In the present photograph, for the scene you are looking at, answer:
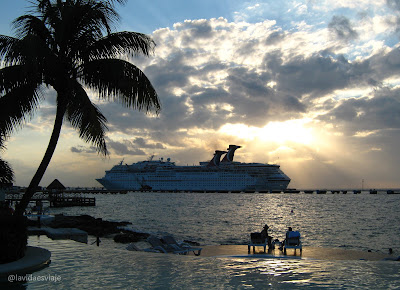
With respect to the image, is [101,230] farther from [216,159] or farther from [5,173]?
[216,159]

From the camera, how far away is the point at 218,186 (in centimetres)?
11206

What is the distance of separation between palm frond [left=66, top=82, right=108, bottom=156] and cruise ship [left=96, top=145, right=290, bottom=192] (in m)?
102

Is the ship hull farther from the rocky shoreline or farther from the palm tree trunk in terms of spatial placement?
the palm tree trunk

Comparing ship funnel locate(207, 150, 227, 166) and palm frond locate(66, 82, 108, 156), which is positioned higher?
ship funnel locate(207, 150, 227, 166)

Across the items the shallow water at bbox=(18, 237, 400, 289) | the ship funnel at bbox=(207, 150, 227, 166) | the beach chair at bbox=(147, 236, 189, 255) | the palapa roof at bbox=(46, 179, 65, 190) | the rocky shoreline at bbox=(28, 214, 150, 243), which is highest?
the ship funnel at bbox=(207, 150, 227, 166)

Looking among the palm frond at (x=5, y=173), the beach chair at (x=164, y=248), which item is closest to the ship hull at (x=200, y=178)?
the beach chair at (x=164, y=248)

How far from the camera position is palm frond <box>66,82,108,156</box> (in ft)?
25.8

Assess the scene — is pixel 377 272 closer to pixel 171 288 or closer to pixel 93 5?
pixel 171 288

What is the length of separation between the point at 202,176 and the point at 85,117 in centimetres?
10710

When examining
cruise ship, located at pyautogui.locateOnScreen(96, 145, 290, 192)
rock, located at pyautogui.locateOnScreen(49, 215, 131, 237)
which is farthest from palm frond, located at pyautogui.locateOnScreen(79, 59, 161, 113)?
cruise ship, located at pyautogui.locateOnScreen(96, 145, 290, 192)

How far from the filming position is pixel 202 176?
11450 cm

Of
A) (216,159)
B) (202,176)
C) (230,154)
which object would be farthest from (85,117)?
(230,154)

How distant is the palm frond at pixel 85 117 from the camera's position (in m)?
7.86

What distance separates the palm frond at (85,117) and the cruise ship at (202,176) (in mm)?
102271
